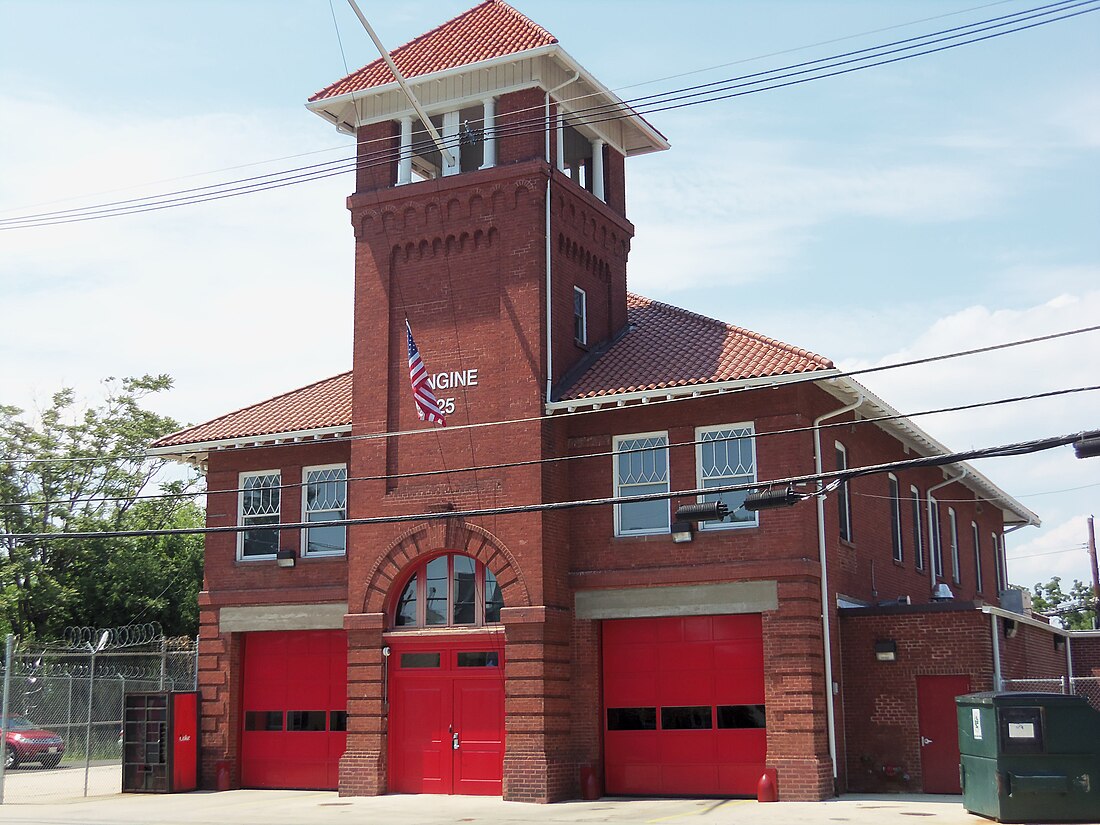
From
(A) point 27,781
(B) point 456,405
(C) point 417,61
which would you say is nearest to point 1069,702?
(B) point 456,405

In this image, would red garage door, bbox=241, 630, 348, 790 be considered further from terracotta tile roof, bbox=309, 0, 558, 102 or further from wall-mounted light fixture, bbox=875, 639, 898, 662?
terracotta tile roof, bbox=309, 0, 558, 102

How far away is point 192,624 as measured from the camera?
46.8 metres

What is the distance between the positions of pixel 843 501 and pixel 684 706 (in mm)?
5744

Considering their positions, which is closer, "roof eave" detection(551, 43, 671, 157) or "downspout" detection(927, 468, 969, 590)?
"roof eave" detection(551, 43, 671, 157)

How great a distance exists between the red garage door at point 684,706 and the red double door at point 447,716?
224cm

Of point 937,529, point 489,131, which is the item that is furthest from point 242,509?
point 937,529

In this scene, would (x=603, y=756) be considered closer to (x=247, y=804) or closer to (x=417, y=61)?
(x=247, y=804)

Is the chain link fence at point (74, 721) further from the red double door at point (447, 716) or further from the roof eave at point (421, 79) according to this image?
the roof eave at point (421, 79)

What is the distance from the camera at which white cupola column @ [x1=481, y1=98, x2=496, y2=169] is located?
27.0 meters

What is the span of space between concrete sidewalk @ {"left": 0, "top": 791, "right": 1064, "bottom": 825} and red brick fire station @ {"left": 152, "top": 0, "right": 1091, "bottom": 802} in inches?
35.9

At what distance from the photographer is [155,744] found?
88.6ft

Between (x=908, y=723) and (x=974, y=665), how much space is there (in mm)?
1667

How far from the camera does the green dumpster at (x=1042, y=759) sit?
18.5 m

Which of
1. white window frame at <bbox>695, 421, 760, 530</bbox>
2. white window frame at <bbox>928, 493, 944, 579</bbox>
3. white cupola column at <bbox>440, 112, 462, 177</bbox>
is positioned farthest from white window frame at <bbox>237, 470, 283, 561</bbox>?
white window frame at <bbox>928, 493, 944, 579</bbox>
